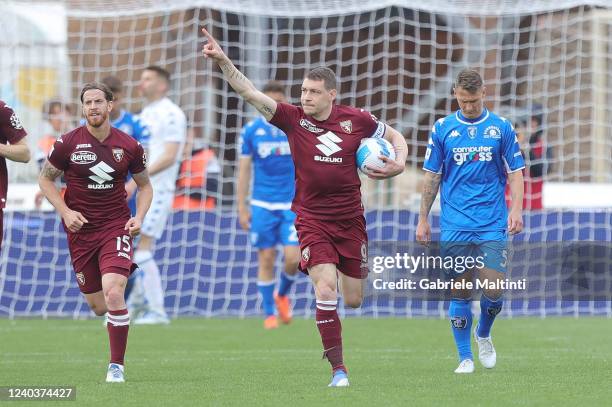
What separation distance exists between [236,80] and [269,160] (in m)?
5.02

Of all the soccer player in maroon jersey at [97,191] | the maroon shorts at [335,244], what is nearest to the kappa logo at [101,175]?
the soccer player in maroon jersey at [97,191]

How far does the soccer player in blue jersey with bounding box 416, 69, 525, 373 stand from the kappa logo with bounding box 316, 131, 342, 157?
93cm

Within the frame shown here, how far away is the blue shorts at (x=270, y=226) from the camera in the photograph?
13.0 m

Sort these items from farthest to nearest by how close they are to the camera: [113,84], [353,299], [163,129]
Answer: [163,129]
[113,84]
[353,299]

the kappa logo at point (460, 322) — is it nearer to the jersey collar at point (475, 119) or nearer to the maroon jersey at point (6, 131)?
the jersey collar at point (475, 119)

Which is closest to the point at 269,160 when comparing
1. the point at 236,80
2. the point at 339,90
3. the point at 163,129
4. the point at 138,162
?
the point at 163,129

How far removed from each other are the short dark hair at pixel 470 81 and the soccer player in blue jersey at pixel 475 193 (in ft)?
0.10

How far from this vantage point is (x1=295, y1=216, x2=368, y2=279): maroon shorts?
315 inches

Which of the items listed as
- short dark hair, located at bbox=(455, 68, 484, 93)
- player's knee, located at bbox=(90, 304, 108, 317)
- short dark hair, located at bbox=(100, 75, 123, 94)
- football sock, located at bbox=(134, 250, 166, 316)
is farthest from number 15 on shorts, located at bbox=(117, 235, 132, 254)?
football sock, located at bbox=(134, 250, 166, 316)

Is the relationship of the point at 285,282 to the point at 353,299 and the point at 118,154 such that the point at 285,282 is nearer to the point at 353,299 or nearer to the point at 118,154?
the point at 353,299

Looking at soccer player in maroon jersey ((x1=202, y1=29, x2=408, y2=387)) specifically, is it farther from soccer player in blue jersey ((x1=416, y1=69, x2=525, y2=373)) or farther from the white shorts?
the white shorts

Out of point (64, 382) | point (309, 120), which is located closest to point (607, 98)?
point (309, 120)

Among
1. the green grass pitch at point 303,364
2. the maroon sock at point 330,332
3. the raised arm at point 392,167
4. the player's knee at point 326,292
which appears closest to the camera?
the green grass pitch at point 303,364

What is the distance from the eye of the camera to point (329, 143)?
8.18 metres
